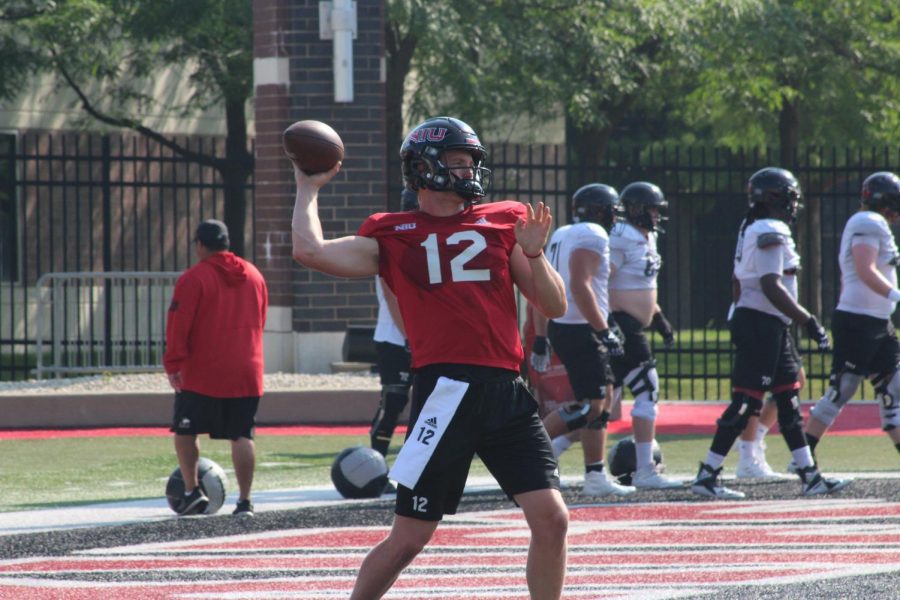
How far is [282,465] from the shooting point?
40.2ft

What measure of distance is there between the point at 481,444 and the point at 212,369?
164 inches

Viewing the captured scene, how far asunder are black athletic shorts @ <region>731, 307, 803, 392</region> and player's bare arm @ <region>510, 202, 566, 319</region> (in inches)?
182

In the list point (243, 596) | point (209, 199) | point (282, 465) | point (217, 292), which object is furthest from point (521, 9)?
point (243, 596)

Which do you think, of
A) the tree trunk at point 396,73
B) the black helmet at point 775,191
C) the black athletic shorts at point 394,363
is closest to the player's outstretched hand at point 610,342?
the black helmet at point 775,191

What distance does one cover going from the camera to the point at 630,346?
1073cm

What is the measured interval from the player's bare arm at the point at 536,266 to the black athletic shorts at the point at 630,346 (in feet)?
16.2

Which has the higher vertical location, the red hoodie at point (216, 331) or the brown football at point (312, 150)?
the brown football at point (312, 150)

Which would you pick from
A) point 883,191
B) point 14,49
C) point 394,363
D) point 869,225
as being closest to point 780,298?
point 869,225

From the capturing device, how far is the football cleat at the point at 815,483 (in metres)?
10.2

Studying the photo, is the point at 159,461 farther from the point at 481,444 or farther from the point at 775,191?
the point at 481,444

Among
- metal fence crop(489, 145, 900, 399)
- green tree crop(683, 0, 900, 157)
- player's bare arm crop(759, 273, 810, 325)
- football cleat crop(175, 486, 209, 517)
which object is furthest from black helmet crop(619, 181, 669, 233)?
green tree crop(683, 0, 900, 157)

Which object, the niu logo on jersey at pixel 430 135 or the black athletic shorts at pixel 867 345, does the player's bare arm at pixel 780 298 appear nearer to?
the black athletic shorts at pixel 867 345

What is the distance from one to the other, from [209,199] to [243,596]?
72.6 feet

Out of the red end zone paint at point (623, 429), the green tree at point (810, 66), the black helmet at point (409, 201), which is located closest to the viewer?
the black helmet at point (409, 201)
